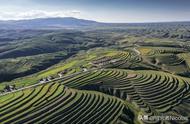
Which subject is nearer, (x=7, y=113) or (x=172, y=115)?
(x=7, y=113)

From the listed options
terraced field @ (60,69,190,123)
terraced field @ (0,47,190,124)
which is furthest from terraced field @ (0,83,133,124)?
terraced field @ (60,69,190,123)

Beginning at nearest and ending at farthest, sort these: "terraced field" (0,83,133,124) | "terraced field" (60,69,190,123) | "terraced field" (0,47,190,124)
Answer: "terraced field" (0,83,133,124) < "terraced field" (0,47,190,124) < "terraced field" (60,69,190,123)

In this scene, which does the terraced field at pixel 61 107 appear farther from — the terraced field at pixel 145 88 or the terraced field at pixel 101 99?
the terraced field at pixel 145 88

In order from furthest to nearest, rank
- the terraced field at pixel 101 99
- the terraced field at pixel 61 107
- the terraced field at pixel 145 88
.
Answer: the terraced field at pixel 145 88
the terraced field at pixel 101 99
the terraced field at pixel 61 107

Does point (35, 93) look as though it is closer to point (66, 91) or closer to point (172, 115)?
point (66, 91)

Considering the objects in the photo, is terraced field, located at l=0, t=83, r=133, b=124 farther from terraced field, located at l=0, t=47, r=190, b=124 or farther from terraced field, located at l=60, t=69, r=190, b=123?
terraced field, located at l=60, t=69, r=190, b=123

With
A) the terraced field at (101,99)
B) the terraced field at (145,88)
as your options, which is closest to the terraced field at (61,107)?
the terraced field at (101,99)

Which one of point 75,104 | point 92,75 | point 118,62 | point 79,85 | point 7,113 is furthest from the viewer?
point 118,62

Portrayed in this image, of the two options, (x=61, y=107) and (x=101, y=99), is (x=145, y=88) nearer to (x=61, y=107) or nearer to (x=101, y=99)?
(x=101, y=99)

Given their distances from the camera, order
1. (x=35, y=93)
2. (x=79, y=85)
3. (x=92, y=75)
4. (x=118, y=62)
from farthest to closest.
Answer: (x=118, y=62)
(x=92, y=75)
(x=79, y=85)
(x=35, y=93)

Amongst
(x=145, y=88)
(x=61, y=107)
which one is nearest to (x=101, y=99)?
(x=61, y=107)

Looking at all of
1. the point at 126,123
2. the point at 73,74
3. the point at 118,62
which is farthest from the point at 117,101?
the point at 118,62
